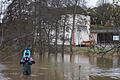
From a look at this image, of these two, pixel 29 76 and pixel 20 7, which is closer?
pixel 29 76

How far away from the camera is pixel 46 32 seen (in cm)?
4466

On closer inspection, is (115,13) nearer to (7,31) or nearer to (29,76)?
(29,76)

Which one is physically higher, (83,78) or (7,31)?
(7,31)

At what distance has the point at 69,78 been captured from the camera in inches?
810

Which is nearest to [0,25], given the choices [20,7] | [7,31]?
[7,31]

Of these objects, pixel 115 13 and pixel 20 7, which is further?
pixel 20 7

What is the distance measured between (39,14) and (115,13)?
1082 inches

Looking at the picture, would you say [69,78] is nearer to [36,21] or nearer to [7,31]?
[7,31]

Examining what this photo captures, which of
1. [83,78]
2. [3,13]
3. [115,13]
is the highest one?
[3,13]

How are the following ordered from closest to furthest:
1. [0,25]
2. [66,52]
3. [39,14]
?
[0,25] → [39,14] → [66,52]

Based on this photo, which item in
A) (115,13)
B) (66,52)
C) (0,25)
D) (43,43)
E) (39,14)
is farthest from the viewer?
(66,52)

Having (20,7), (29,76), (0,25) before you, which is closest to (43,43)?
(20,7)

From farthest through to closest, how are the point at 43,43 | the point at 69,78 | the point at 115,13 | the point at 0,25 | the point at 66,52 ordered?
the point at 66,52
the point at 43,43
the point at 0,25
the point at 69,78
the point at 115,13

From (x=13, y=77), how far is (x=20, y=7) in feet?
55.1
